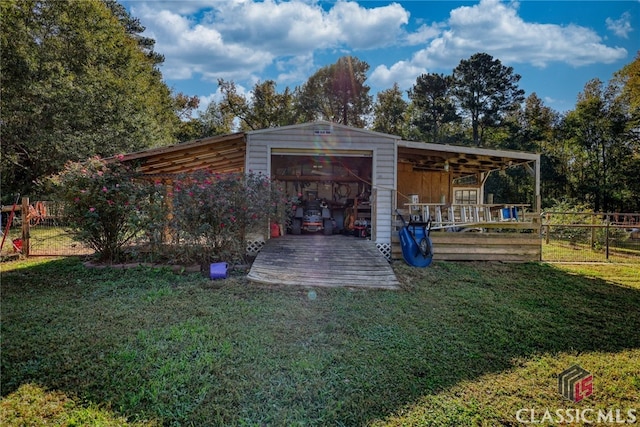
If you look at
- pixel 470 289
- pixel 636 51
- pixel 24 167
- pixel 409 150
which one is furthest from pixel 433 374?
pixel 636 51

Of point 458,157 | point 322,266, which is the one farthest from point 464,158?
point 322,266

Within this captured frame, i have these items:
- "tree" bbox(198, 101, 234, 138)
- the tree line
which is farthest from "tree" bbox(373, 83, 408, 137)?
"tree" bbox(198, 101, 234, 138)

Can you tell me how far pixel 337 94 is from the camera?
2891cm

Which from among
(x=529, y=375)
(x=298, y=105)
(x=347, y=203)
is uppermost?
(x=298, y=105)

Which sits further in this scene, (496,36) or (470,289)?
(496,36)

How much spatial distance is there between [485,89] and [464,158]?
2017 cm

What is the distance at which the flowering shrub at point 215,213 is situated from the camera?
19.4ft

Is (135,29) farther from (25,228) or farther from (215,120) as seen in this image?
(25,228)

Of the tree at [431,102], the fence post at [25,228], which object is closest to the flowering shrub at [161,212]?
the fence post at [25,228]

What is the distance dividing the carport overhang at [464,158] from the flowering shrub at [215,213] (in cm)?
396

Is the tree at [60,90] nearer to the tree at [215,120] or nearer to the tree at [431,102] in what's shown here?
the tree at [215,120]

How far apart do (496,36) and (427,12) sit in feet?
5.77

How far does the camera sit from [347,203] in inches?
422

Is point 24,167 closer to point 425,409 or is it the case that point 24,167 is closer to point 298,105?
point 298,105
